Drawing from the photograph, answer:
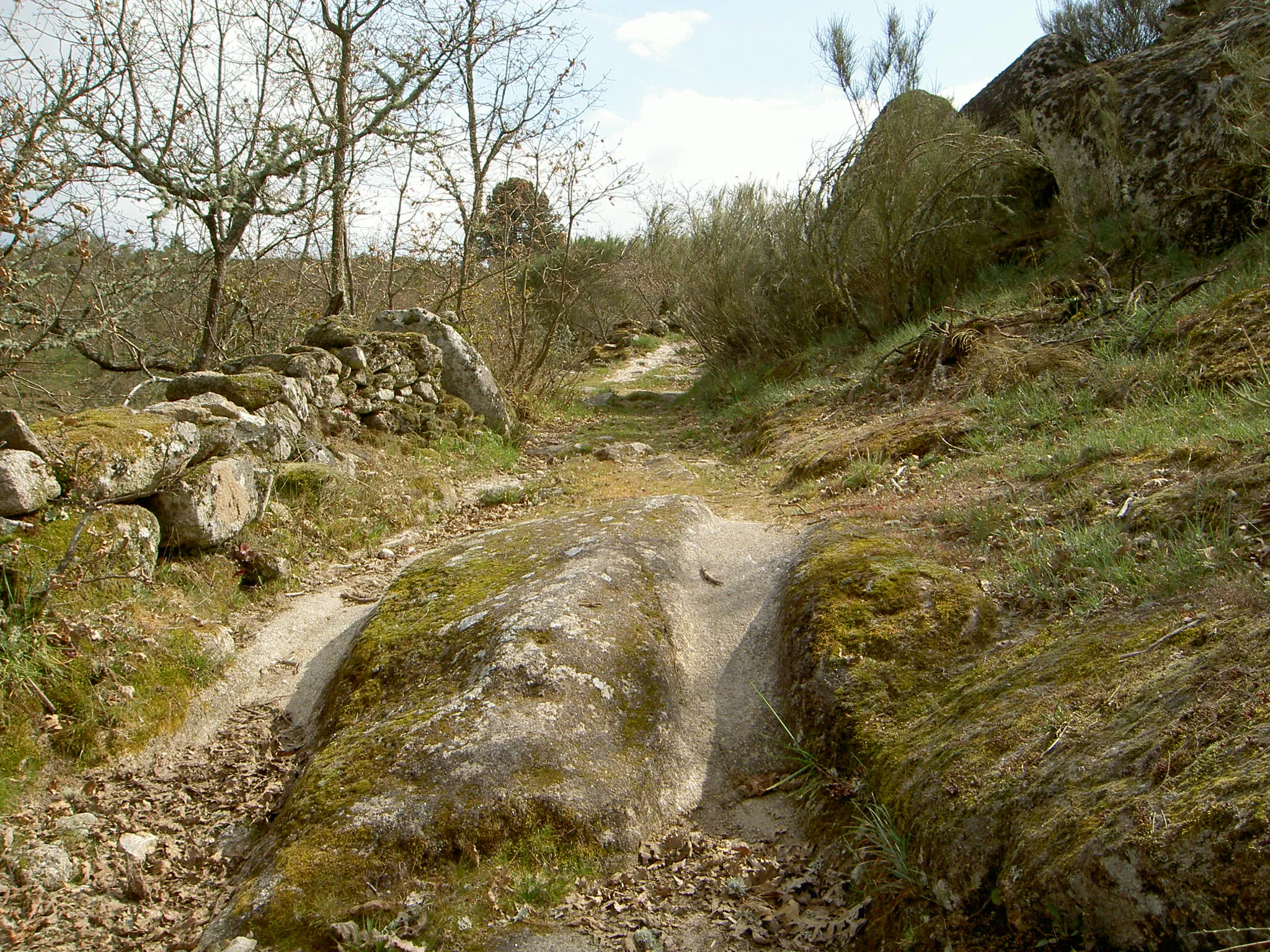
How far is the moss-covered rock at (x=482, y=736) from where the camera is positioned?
2.62 metres

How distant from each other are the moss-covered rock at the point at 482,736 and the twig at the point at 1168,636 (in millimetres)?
1603

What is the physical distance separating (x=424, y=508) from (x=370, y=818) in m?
4.43

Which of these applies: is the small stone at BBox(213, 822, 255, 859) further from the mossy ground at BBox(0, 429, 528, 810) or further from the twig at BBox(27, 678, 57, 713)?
the twig at BBox(27, 678, 57, 713)

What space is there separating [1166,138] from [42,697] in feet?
35.1

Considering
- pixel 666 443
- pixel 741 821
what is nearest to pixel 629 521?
pixel 741 821

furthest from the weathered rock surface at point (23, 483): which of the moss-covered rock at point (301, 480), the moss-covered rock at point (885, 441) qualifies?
the moss-covered rock at point (885, 441)

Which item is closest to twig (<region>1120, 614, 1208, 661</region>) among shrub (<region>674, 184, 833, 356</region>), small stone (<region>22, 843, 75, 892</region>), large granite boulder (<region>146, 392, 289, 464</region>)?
small stone (<region>22, 843, 75, 892</region>)

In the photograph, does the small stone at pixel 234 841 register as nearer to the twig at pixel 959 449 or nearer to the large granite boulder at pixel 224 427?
the large granite boulder at pixel 224 427

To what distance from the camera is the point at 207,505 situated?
16.4 feet

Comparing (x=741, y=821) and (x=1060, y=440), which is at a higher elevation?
(x=1060, y=440)

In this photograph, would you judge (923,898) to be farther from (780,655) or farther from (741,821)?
(780,655)

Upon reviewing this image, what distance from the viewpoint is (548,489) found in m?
7.70

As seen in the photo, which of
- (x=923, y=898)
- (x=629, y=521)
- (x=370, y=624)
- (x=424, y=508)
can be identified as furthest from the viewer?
(x=424, y=508)

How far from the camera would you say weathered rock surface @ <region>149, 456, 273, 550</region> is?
192 inches
